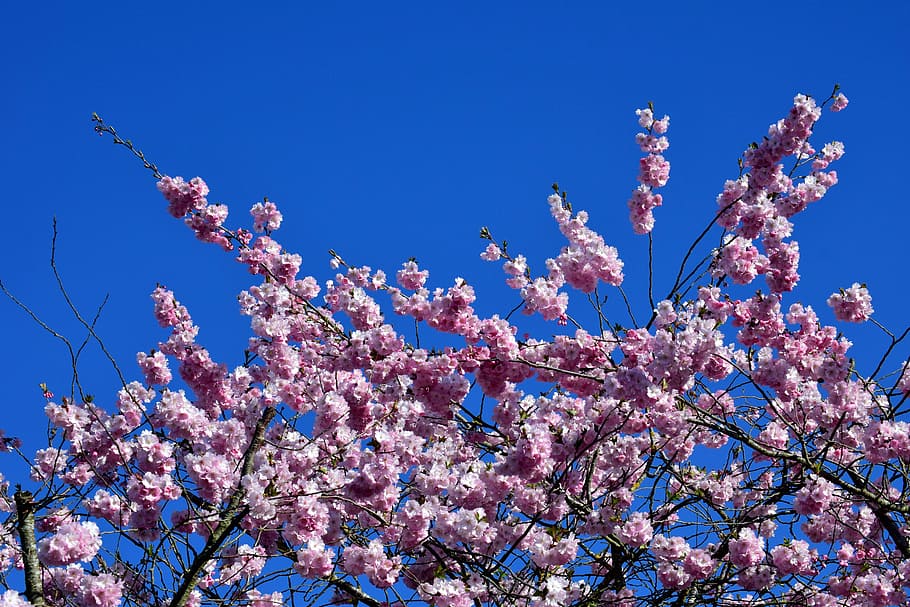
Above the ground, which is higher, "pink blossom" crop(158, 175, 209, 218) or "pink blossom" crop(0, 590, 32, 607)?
"pink blossom" crop(158, 175, 209, 218)

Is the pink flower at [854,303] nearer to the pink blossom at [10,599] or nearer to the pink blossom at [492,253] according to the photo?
the pink blossom at [492,253]

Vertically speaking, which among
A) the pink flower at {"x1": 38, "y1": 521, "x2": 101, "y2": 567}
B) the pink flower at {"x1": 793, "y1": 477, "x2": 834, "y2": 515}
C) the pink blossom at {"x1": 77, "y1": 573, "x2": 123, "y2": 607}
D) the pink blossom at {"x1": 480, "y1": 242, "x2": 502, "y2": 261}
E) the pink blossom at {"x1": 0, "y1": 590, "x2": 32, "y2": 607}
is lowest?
the pink blossom at {"x1": 0, "y1": 590, "x2": 32, "y2": 607}

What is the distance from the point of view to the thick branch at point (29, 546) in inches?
210

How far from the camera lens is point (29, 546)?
5.41m

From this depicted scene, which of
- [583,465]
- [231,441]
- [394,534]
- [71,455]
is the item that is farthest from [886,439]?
[71,455]

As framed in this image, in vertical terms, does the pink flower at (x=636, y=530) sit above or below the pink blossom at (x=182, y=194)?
below

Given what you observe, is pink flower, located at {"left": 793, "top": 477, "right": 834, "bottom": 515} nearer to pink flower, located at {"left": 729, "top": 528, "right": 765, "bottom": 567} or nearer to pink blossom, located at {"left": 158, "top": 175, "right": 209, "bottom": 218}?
pink flower, located at {"left": 729, "top": 528, "right": 765, "bottom": 567}

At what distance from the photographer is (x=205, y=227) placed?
7305mm

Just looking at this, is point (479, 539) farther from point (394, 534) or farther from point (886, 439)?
point (886, 439)

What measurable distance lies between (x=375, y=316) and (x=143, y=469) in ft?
6.04

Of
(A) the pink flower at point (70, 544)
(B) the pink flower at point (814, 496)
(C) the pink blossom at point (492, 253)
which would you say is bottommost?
(A) the pink flower at point (70, 544)

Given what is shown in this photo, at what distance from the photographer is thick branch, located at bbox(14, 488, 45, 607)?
532cm

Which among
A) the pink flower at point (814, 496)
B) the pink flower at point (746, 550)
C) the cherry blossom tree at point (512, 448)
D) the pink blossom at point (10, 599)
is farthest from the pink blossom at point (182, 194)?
the pink flower at point (814, 496)

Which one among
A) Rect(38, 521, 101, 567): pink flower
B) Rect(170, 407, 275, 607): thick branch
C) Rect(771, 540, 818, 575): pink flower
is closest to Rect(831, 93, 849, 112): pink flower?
Rect(771, 540, 818, 575): pink flower
